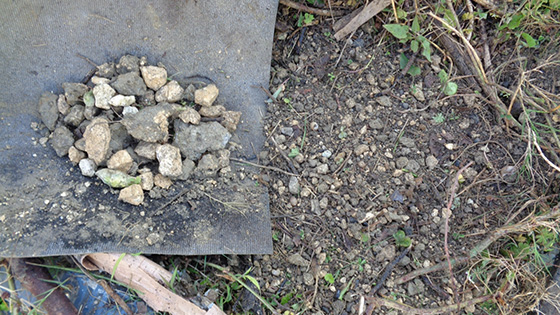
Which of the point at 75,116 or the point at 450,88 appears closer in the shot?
the point at 75,116

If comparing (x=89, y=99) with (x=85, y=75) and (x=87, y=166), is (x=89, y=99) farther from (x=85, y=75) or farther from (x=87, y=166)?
(x=87, y=166)

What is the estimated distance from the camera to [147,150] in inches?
57.9

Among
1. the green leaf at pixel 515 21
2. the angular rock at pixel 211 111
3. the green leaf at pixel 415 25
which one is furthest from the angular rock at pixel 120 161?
the green leaf at pixel 515 21

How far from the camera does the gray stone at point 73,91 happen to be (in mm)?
1498

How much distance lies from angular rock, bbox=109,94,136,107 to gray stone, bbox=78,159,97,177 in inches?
9.1

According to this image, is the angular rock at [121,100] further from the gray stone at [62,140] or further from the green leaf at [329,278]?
the green leaf at [329,278]

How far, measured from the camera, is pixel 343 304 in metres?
1.42

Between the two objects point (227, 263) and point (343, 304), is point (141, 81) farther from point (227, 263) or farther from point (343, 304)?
point (343, 304)

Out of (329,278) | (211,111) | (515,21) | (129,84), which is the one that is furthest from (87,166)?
(515,21)

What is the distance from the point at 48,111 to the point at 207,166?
0.62 m

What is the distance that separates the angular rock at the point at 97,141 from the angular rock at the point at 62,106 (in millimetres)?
145

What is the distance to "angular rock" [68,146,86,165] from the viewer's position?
1450 mm

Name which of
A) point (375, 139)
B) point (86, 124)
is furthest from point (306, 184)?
point (86, 124)

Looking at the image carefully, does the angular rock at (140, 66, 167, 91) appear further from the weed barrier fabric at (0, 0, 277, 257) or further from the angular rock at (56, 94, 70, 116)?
the angular rock at (56, 94, 70, 116)
